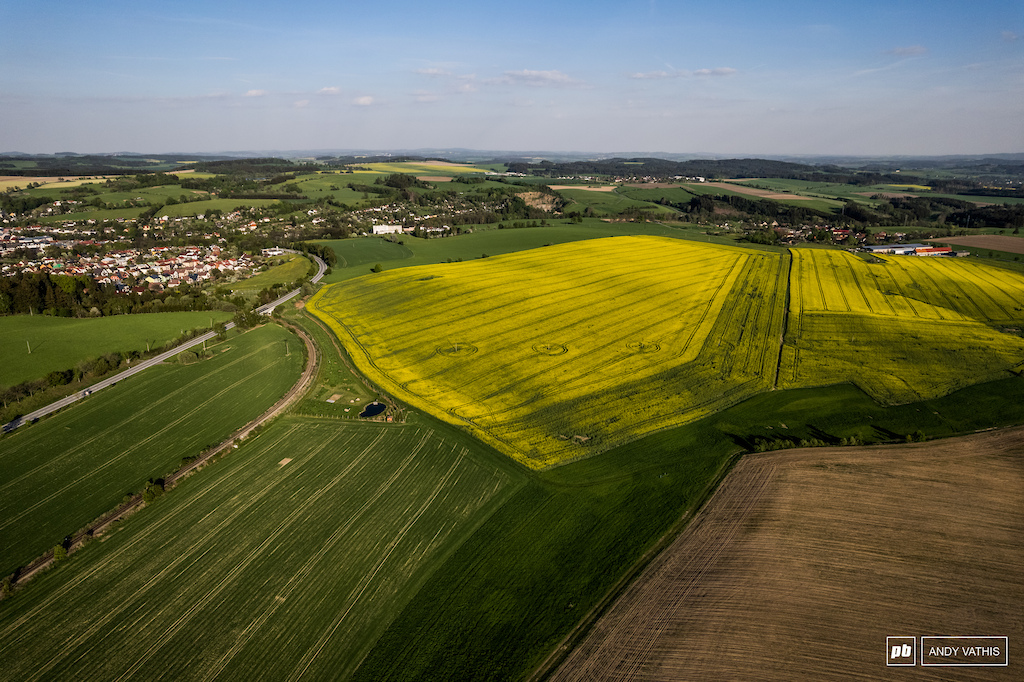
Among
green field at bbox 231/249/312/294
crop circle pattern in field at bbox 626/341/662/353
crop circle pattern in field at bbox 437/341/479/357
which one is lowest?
crop circle pattern in field at bbox 437/341/479/357

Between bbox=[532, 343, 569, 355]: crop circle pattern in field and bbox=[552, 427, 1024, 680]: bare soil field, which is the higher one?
bbox=[532, 343, 569, 355]: crop circle pattern in field

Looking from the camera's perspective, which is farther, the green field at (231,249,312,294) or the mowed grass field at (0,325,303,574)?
the green field at (231,249,312,294)

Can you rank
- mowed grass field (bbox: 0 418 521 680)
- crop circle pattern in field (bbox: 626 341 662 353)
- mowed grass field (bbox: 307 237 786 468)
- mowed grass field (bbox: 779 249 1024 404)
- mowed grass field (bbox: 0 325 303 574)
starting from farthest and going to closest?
crop circle pattern in field (bbox: 626 341 662 353) < mowed grass field (bbox: 779 249 1024 404) < mowed grass field (bbox: 307 237 786 468) < mowed grass field (bbox: 0 325 303 574) < mowed grass field (bbox: 0 418 521 680)

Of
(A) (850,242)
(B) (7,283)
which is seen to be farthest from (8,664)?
(A) (850,242)

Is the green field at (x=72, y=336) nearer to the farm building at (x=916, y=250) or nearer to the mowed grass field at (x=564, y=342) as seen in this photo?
the mowed grass field at (x=564, y=342)

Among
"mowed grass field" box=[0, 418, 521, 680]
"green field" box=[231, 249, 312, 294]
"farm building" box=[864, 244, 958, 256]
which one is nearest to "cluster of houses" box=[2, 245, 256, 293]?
"green field" box=[231, 249, 312, 294]

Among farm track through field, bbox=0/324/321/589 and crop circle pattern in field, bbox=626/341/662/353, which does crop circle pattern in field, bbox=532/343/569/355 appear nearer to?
crop circle pattern in field, bbox=626/341/662/353
